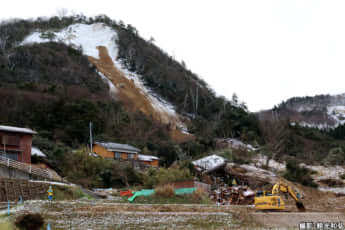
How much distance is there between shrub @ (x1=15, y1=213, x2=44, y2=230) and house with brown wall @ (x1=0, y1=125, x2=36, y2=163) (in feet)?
63.5

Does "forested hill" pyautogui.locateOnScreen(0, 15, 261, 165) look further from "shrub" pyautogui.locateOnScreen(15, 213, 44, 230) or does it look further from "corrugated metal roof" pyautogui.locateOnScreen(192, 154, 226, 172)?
"shrub" pyautogui.locateOnScreen(15, 213, 44, 230)

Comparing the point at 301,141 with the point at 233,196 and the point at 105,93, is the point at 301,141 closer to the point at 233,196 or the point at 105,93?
the point at 105,93

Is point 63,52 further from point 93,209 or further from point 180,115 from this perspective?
point 93,209

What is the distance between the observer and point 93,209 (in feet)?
46.8

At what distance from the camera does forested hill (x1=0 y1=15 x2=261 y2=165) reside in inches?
1864

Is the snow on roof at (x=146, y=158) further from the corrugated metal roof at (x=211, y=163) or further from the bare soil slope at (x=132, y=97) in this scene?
the bare soil slope at (x=132, y=97)

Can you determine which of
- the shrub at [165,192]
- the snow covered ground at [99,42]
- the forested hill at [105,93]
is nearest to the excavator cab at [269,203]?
the shrub at [165,192]

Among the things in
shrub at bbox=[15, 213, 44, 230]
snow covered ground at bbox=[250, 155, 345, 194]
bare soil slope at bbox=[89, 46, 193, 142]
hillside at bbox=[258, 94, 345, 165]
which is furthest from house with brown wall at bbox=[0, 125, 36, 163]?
bare soil slope at bbox=[89, 46, 193, 142]

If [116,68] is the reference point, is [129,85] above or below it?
below

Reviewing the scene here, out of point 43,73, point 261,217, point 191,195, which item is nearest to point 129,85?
point 43,73

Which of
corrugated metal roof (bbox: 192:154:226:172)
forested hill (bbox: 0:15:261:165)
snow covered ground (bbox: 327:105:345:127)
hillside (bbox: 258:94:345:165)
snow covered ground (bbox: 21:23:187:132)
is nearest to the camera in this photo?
corrugated metal roof (bbox: 192:154:226:172)

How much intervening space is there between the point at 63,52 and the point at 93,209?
219 ft

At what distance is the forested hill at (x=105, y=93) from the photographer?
4734 cm

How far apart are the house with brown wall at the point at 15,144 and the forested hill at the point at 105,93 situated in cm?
606
